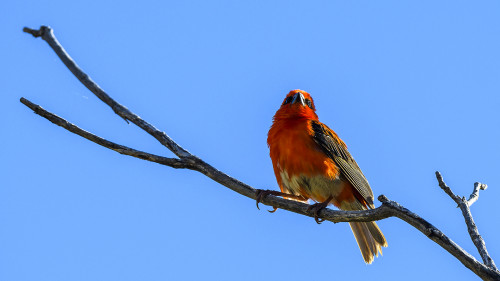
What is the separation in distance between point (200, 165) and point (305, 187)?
75.0 inches

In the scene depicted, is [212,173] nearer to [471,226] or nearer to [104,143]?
[104,143]

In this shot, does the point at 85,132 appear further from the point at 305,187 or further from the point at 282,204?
the point at 305,187

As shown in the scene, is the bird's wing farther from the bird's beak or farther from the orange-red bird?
the bird's beak

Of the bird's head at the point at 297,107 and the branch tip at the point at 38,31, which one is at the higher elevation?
the bird's head at the point at 297,107

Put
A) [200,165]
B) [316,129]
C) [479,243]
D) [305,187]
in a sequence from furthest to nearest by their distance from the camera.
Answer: [316,129] < [305,187] < [200,165] < [479,243]

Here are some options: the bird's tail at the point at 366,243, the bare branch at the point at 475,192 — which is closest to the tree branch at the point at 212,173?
the bare branch at the point at 475,192

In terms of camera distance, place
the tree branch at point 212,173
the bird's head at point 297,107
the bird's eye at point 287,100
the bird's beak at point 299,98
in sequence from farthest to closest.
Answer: the bird's eye at point 287,100, the bird's beak at point 299,98, the bird's head at point 297,107, the tree branch at point 212,173

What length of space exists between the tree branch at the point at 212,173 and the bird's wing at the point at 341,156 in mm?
1600

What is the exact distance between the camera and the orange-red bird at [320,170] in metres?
6.24

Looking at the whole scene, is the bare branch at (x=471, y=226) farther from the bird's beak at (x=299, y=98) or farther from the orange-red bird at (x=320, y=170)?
A: the bird's beak at (x=299, y=98)

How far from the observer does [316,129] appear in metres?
6.66

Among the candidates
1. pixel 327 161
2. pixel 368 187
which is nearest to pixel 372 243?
pixel 368 187

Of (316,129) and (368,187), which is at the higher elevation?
(316,129)

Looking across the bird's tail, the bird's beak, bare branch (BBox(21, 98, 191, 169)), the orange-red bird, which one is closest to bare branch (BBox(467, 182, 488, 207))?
the orange-red bird
